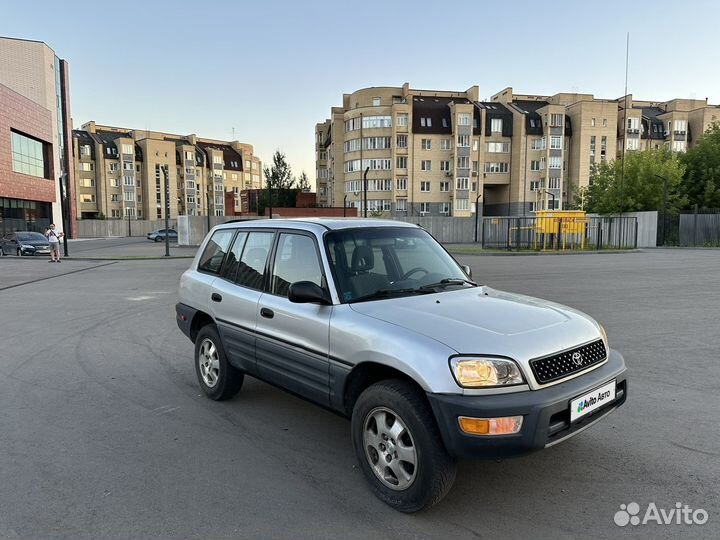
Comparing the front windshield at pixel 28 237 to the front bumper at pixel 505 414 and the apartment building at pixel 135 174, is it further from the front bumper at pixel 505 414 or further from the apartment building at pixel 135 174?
the apartment building at pixel 135 174

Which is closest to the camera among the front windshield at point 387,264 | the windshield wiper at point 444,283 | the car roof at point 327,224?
the front windshield at point 387,264

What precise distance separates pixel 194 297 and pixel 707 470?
461 cm

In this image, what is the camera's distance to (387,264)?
3.91m

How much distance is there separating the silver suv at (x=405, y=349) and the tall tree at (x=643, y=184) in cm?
4140

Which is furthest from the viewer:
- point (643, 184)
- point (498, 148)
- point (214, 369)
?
point (498, 148)

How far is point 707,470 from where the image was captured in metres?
3.44

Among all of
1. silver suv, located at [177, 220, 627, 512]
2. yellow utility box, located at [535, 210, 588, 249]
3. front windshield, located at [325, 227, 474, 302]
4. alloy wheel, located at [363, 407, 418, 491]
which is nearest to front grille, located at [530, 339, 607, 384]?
silver suv, located at [177, 220, 627, 512]

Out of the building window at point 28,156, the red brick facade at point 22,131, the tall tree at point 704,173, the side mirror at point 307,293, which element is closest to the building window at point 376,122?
the tall tree at point 704,173

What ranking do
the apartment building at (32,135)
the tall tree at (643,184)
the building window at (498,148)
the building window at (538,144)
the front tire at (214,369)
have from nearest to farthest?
the front tire at (214,369)
the apartment building at (32,135)
the tall tree at (643,184)
the building window at (538,144)
the building window at (498,148)

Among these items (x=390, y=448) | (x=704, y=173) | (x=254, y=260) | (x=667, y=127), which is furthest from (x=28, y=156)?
(x=667, y=127)

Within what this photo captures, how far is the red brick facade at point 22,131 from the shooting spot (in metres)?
39.9

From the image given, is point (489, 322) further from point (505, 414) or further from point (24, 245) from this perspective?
point (24, 245)

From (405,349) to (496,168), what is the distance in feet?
244

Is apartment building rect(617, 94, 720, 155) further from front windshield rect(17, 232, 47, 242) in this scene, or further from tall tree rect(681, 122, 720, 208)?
front windshield rect(17, 232, 47, 242)
